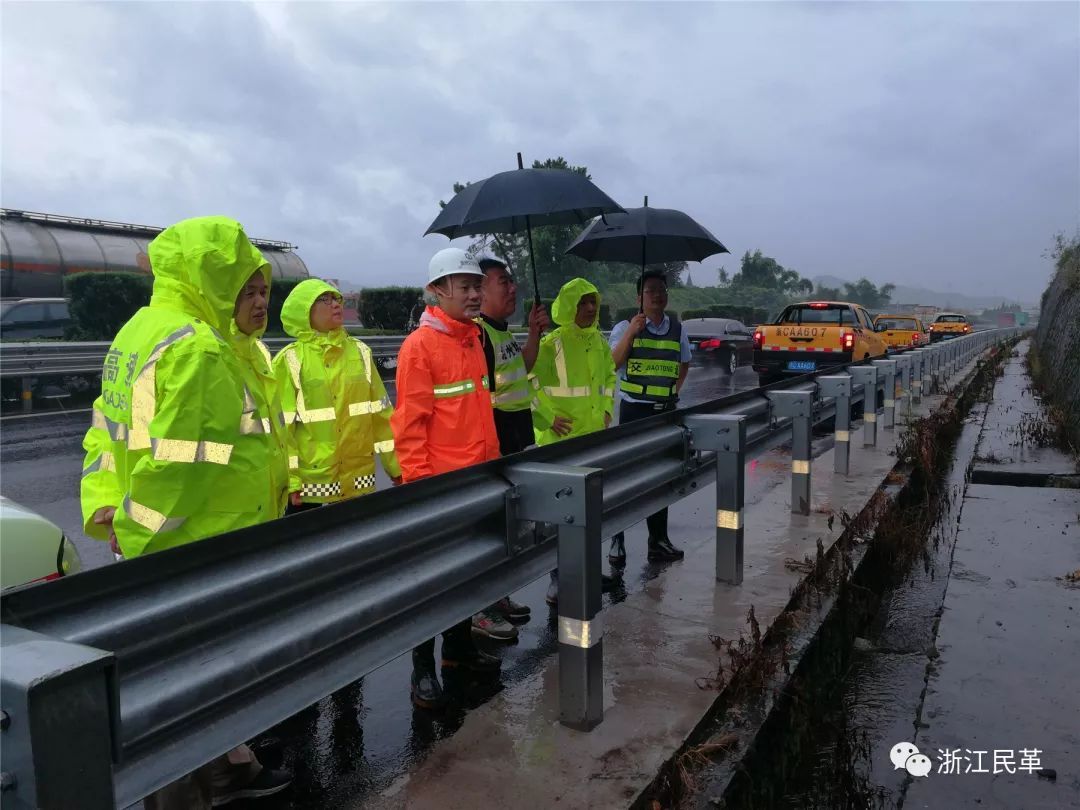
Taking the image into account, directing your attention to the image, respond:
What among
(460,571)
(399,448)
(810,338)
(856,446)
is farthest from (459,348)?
(810,338)

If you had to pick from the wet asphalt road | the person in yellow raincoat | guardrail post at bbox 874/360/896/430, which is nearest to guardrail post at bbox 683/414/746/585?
the wet asphalt road

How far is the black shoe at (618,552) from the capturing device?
6.07m

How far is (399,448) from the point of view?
3.98m

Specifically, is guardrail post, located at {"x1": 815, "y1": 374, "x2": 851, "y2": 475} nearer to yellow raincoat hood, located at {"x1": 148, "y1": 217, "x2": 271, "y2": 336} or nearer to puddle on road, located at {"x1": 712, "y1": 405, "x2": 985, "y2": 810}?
puddle on road, located at {"x1": 712, "y1": 405, "x2": 985, "y2": 810}

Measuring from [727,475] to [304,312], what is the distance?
2.41 metres

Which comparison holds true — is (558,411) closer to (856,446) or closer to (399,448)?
(399,448)

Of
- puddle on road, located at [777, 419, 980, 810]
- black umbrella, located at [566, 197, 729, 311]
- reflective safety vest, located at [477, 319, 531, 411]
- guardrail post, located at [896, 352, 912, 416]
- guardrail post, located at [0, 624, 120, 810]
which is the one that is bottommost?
puddle on road, located at [777, 419, 980, 810]

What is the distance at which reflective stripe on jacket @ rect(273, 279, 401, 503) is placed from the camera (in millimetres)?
4539

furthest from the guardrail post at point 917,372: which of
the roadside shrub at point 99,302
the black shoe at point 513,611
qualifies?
the roadside shrub at point 99,302

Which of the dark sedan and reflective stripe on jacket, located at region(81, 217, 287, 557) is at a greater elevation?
reflective stripe on jacket, located at region(81, 217, 287, 557)

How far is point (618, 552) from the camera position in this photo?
6.17 m

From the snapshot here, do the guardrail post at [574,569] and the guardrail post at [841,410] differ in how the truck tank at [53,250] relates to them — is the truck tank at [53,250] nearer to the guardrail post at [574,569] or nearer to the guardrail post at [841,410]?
the guardrail post at [841,410]

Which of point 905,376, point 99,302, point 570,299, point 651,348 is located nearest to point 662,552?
point 651,348

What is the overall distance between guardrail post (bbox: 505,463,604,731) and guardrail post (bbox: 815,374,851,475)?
514 cm
